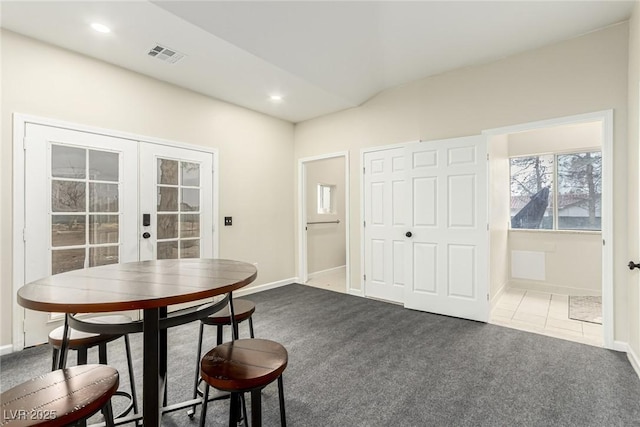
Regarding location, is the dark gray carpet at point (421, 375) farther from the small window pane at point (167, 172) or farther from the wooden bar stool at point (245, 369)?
the small window pane at point (167, 172)

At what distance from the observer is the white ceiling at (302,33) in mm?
2547

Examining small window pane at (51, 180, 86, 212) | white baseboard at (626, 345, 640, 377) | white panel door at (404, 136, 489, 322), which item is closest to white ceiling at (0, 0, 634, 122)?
white panel door at (404, 136, 489, 322)

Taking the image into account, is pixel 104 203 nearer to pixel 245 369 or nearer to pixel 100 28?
pixel 100 28

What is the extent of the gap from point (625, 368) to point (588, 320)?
1255 mm

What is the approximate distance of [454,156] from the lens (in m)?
3.65

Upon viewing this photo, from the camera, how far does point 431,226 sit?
3.82 meters

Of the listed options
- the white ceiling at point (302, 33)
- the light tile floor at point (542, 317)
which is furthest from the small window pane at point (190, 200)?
the light tile floor at point (542, 317)

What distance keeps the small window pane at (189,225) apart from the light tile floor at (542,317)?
387 cm

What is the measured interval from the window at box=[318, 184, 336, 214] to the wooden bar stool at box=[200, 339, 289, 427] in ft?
15.6

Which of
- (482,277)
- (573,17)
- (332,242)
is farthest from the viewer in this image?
(332,242)

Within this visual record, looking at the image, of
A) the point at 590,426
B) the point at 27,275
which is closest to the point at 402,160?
the point at 590,426

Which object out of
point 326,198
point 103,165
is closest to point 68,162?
point 103,165

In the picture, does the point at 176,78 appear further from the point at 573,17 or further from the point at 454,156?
the point at 573,17

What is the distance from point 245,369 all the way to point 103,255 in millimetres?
2806
